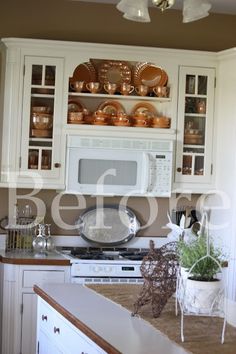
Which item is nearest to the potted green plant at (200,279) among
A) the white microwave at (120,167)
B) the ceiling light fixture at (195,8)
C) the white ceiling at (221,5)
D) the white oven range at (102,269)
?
the ceiling light fixture at (195,8)

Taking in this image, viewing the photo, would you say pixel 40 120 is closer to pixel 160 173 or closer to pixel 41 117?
pixel 41 117

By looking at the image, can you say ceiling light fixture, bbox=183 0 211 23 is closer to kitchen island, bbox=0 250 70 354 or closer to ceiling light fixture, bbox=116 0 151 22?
ceiling light fixture, bbox=116 0 151 22

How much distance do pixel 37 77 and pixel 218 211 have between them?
5.75 ft

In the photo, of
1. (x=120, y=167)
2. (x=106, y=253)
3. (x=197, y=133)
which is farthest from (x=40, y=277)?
(x=197, y=133)

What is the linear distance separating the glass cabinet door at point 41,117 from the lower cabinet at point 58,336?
1700mm

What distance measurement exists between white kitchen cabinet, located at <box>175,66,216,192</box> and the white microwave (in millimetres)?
150

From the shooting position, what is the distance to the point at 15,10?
5.16 m

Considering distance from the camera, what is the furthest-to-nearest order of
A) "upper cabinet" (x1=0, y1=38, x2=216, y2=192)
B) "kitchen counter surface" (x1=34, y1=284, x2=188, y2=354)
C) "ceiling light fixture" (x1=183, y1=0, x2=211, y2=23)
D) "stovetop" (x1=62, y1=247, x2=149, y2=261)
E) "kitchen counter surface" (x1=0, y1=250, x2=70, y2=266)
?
"upper cabinet" (x1=0, y1=38, x2=216, y2=192) → "stovetop" (x1=62, y1=247, x2=149, y2=261) → "kitchen counter surface" (x1=0, y1=250, x2=70, y2=266) → "ceiling light fixture" (x1=183, y1=0, x2=211, y2=23) → "kitchen counter surface" (x1=34, y1=284, x2=188, y2=354)

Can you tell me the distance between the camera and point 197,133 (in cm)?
520

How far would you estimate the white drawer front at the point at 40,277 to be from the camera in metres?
4.65

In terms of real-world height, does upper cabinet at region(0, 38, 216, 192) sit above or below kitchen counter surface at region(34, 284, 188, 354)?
above

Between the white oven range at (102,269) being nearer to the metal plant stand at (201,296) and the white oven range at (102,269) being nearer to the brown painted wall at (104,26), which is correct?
the brown painted wall at (104,26)

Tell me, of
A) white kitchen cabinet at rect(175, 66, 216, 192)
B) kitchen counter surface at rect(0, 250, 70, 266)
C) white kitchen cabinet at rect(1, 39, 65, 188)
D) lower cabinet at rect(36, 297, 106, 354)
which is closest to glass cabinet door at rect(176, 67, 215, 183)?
white kitchen cabinet at rect(175, 66, 216, 192)

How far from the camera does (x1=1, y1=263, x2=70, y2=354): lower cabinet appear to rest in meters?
4.64
